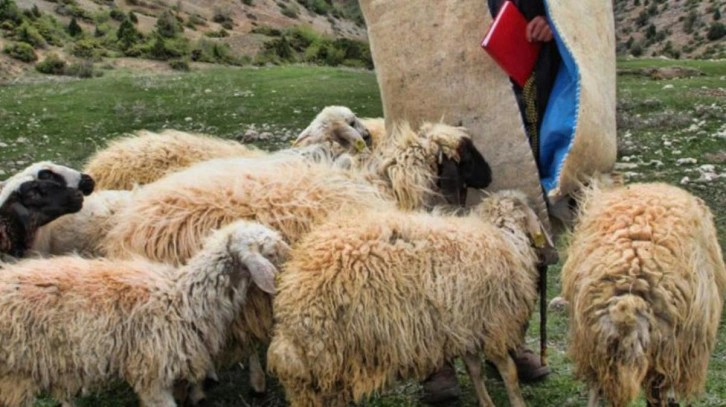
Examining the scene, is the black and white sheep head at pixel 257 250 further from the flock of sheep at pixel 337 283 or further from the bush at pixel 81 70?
the bush at pixel 81 70

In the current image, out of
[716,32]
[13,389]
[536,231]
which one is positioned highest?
[536,231]

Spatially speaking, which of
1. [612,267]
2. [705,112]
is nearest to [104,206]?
[612,267]

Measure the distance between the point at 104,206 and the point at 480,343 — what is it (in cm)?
244

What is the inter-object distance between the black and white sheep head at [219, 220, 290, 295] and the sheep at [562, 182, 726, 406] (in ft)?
4.77

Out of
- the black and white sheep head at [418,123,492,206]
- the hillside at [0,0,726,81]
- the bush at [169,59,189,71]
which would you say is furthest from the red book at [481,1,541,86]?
the bush at [169,59,189,71]

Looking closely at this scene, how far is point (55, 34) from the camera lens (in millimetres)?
30406

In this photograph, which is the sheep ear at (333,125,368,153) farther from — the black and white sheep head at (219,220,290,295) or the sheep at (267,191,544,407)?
the black and white sheep head at (219,220,290,295)

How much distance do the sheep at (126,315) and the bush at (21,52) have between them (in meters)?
22.8

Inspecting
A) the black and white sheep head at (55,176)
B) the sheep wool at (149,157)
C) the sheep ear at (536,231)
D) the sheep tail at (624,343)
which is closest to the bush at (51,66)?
the sheep wool at (149,157)

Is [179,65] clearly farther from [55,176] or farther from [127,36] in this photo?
[55,176]

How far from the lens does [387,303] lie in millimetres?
3986

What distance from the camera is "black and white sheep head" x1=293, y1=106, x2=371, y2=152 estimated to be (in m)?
5.73

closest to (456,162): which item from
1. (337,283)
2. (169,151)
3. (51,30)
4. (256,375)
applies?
(337,283)

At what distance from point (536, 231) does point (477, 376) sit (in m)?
0.85
